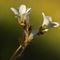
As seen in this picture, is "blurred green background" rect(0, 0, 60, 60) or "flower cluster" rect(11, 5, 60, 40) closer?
"flower cluster" rect(11, 5, 60, 40)

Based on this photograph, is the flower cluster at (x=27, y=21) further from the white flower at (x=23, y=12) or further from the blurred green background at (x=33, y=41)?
the blurred green background at (x=33, y=41)

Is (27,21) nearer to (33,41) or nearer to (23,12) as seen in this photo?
(23,12)

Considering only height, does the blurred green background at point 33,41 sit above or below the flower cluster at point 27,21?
below

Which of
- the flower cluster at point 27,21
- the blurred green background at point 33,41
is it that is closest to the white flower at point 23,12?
the flower cluster at point 27,21

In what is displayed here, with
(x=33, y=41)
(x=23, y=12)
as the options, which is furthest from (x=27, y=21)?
(x=33, y=41)

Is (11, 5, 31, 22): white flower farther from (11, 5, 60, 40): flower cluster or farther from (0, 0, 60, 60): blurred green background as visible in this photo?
(0, 0, 60, 60): blurred green background

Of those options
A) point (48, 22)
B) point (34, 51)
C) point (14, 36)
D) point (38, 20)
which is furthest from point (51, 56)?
point (48, 22)

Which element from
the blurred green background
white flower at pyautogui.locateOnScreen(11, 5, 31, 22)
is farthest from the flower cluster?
the blurred green background

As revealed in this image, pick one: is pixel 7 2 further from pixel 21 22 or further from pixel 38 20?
pixel 21 22
